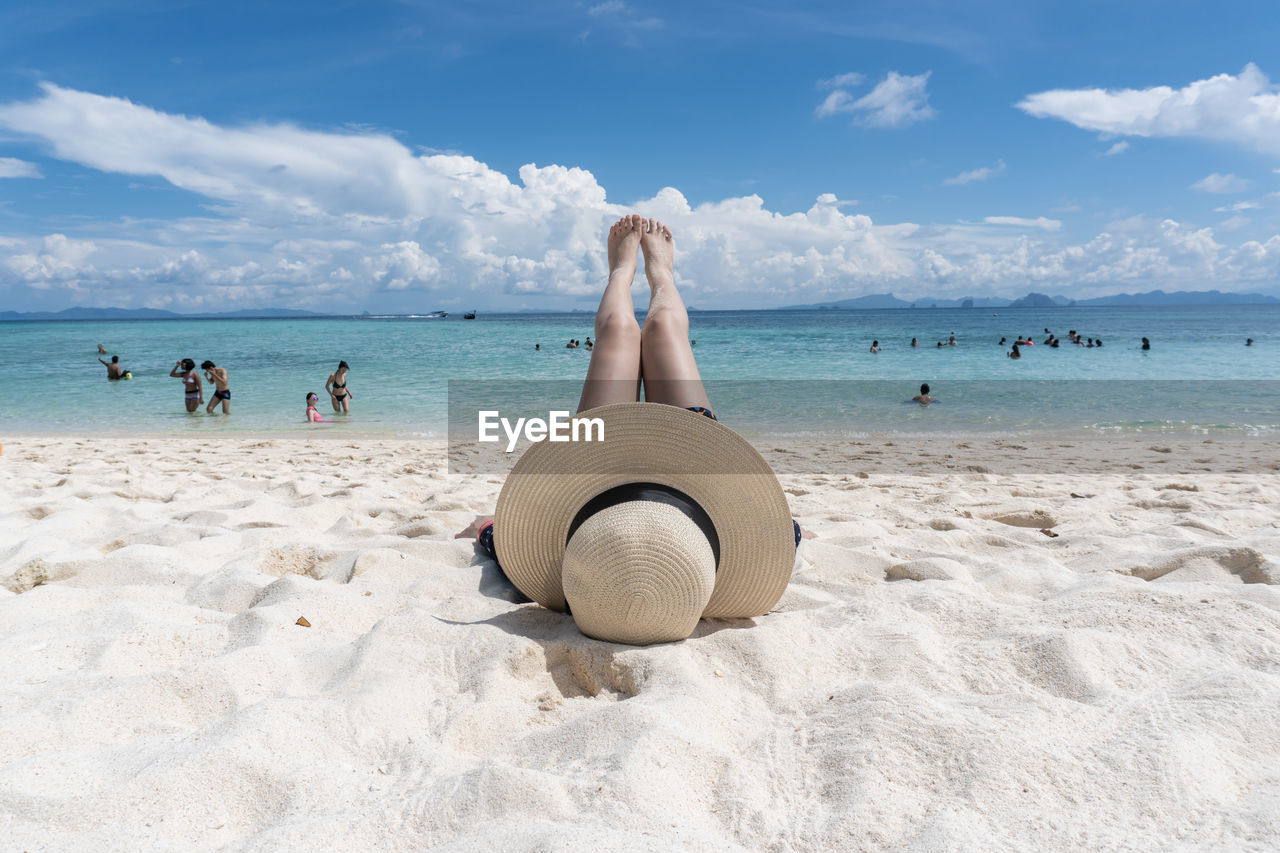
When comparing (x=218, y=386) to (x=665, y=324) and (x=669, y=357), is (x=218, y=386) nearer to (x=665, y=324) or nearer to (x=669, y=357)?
(x=665, y=324)

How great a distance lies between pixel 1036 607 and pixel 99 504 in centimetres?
424

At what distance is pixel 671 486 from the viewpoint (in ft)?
6.61

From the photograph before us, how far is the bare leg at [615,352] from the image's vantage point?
2967 millimetres

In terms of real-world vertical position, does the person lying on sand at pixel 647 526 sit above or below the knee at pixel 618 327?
below

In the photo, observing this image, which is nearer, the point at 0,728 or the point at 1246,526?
the point at 0,728

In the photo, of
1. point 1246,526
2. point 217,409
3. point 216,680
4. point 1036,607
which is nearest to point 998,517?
point 1246,526

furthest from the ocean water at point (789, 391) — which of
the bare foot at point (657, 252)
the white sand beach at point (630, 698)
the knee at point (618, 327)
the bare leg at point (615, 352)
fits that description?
the white sand beach at point (630, 698)

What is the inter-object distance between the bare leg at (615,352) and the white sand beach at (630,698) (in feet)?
2.89

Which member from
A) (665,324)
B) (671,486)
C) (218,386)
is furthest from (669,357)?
(218,386)

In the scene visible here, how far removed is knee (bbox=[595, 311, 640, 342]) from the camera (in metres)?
3.31

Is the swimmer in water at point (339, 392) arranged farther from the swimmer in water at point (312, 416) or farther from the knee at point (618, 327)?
the knee at point (618, 327)

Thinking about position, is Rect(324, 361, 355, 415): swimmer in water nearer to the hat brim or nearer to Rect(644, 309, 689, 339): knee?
Rect(644, 309, 689, 339): knee

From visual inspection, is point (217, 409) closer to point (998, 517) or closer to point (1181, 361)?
point (998, 517)

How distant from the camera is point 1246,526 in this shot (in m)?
3.29
